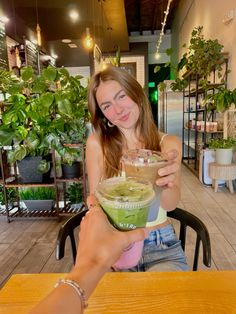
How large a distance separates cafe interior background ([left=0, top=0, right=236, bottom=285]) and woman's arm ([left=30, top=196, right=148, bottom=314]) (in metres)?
1.57

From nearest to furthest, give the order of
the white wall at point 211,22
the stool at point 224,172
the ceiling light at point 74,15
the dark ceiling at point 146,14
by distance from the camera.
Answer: the stool at point 224,172
the white wall at point 211,22
the ceiling light at point 74,15
the dark ceiling at point 146,14

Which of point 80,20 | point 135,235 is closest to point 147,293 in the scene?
point 135,235

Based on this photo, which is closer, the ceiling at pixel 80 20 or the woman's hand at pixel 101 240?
the woman's hand at pixel 101 240

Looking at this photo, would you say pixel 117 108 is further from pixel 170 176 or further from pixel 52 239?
pixel 52 239

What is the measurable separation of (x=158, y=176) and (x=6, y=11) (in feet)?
19.2

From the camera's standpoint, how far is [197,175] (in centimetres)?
538

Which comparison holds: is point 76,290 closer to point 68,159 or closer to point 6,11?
point 68,159

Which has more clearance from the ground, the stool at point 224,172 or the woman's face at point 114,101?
the woman's face at point 114,101

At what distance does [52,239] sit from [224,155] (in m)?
2.76

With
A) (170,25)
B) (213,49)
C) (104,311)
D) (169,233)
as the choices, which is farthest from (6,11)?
(170,25)

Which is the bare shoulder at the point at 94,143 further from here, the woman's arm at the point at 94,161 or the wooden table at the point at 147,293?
the wooden table at the point at 147,293

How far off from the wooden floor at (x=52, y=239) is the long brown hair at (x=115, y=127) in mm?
1339

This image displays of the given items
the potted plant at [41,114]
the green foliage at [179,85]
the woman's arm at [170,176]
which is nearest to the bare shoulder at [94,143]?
the woman's arm at [170,176]

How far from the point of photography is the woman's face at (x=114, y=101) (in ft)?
4.32
